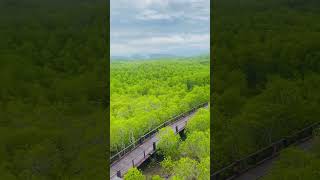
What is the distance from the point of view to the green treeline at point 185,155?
1290 centimetres

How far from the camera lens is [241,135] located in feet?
37.5

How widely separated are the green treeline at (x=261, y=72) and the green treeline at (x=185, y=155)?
3.66ft

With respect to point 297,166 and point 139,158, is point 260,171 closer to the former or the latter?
point 297,166

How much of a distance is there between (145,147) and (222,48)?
827 cm

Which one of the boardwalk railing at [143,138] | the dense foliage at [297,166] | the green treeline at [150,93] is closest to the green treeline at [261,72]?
the dense foliage at [297,166]

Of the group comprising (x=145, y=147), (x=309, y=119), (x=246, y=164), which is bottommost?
(x=145, y=147)

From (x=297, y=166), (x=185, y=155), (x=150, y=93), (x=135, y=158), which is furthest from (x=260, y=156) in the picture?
(x=150, y=93)

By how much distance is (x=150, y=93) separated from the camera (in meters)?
27.8

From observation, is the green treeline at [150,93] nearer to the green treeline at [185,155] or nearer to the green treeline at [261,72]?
the green treeline at [185,155]

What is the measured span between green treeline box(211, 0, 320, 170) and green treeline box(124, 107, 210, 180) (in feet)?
3.66

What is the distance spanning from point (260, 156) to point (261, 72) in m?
10.9
